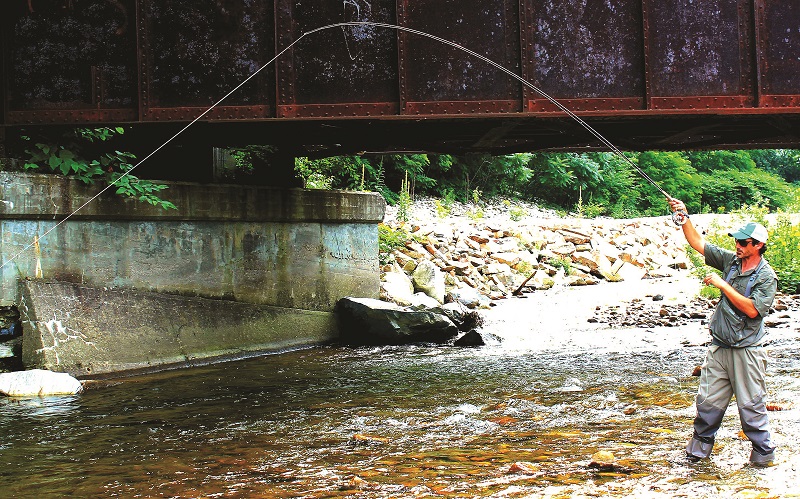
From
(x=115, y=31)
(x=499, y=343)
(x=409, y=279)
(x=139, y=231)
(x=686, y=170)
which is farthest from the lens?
(x=686, y=170)

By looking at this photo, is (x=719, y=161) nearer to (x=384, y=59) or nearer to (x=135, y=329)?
(x=384, y=59)

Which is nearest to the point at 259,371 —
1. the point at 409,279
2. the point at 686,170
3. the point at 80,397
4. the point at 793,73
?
the point at 80,397

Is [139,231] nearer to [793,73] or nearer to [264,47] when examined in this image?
[264,47]

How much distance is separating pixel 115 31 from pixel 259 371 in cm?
465

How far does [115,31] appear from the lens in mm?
9992

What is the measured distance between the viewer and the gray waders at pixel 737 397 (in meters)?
5.10

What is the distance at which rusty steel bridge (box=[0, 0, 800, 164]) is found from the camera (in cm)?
990

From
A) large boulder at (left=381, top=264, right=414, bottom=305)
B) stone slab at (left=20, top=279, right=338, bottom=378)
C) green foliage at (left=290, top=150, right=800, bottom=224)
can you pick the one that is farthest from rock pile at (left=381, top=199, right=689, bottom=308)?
green foliage at (left=290, top=150, right=800, bottom=224)

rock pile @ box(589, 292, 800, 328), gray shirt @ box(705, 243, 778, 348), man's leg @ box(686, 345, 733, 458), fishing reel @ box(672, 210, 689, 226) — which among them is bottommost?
rock pile @ box(589, 292, 800, 328)

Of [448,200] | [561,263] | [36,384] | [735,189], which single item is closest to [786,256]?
[561,263]

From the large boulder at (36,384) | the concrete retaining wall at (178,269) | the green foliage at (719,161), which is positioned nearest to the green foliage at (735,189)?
the green foliage at (719,161)

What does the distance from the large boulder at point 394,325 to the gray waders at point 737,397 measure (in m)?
7.27

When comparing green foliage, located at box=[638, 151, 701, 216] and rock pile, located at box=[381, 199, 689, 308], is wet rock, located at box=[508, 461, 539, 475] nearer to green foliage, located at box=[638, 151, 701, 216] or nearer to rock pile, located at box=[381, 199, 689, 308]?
rock pile, located at box=[381, 199, 689, 308]

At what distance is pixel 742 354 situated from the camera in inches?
203
